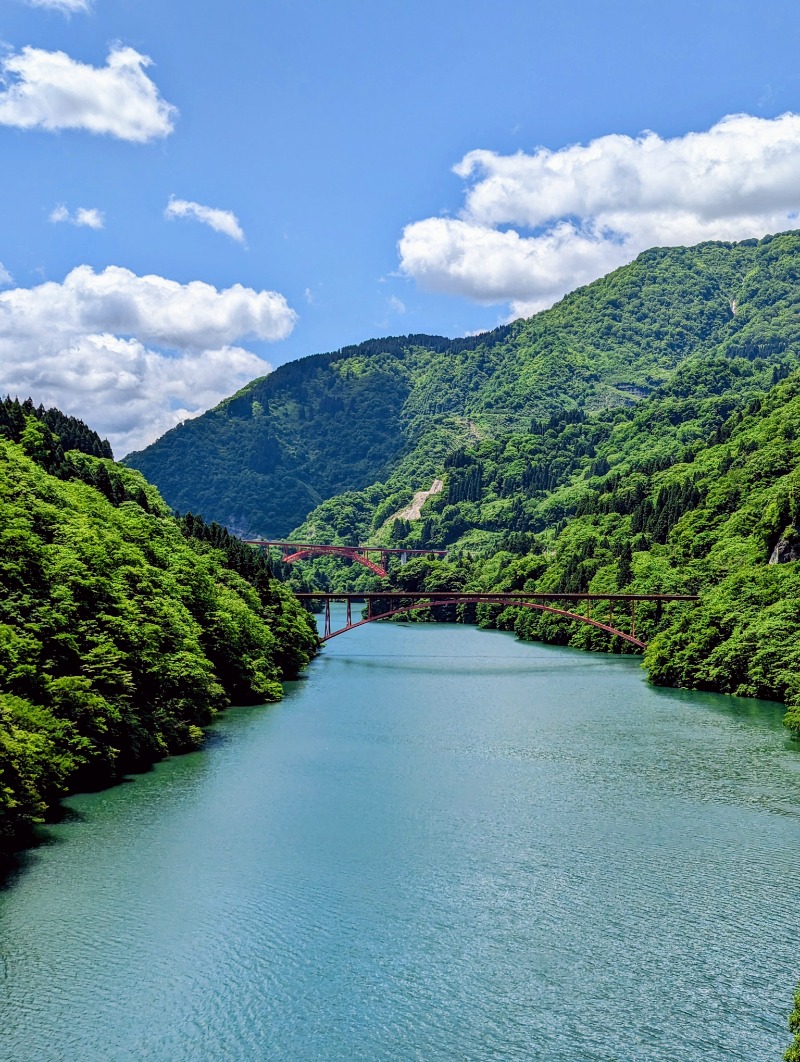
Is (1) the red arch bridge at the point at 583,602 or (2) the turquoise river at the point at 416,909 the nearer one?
(2) the turquoise river at the point at 416,909

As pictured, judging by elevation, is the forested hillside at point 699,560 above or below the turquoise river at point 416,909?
above

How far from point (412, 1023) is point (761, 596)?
160 ft

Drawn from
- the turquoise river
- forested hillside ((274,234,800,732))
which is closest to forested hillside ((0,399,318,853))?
the turquoise river

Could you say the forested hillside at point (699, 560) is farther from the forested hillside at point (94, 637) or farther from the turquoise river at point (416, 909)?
the forested hillside at point (94, 637)

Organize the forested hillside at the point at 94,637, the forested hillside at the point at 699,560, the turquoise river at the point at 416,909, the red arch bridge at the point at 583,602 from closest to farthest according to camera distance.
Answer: the turquoise river at the point at 416,909 → the forested hillside at the point at 94,637 → the forested hillside at the point at 699,560 → the red arch bridge at the point at 583,602

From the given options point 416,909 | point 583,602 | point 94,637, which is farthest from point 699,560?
point 416,909

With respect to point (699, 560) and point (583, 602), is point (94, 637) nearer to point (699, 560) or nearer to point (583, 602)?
point (699, 560)

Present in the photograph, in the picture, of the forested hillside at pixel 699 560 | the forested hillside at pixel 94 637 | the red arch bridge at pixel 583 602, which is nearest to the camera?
the forested hillside at pixel 94 637

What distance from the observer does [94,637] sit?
35.1m

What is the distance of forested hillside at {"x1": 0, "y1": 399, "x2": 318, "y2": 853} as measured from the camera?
98.1 feet

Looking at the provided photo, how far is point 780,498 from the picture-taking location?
71.0m

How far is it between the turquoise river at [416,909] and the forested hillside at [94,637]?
1789mm

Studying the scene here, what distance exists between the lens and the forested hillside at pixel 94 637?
29.9 metres

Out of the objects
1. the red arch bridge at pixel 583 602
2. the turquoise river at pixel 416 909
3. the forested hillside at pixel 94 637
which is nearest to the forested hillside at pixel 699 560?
the red arch bridge at pixel 583 602
